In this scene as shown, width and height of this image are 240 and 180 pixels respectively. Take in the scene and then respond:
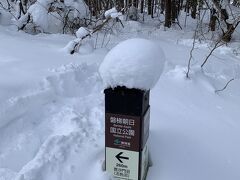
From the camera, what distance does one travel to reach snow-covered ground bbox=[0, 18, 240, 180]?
1.87 meters

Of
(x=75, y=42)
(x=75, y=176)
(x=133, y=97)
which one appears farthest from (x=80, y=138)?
(x=75, y=42)

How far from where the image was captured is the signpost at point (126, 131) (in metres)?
1.55

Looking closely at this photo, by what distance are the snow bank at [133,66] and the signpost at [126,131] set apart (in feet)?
0.14

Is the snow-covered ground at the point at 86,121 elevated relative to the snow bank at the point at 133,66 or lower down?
lower down

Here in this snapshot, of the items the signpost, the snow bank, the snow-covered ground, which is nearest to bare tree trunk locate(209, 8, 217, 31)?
the snow-covered ground

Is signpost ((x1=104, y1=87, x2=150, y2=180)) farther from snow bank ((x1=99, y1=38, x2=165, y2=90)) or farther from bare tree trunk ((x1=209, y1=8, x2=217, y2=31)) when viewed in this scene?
bare tree trunk ((x1=209, y1=8, x2=217, y2=31))

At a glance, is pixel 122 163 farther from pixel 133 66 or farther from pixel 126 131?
→ pixel 133 66

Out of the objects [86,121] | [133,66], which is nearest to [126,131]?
[133,66]

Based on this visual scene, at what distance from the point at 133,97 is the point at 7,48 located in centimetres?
234

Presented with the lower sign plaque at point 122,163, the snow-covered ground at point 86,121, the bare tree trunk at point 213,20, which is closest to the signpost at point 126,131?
the lower sign plaque at point 122,163

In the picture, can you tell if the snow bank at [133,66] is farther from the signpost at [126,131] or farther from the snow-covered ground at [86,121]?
the snow-covered ground at [86,121]

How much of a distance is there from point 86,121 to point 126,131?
714mm

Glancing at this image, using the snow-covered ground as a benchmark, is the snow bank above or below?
above

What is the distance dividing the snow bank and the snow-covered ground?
0.58m
